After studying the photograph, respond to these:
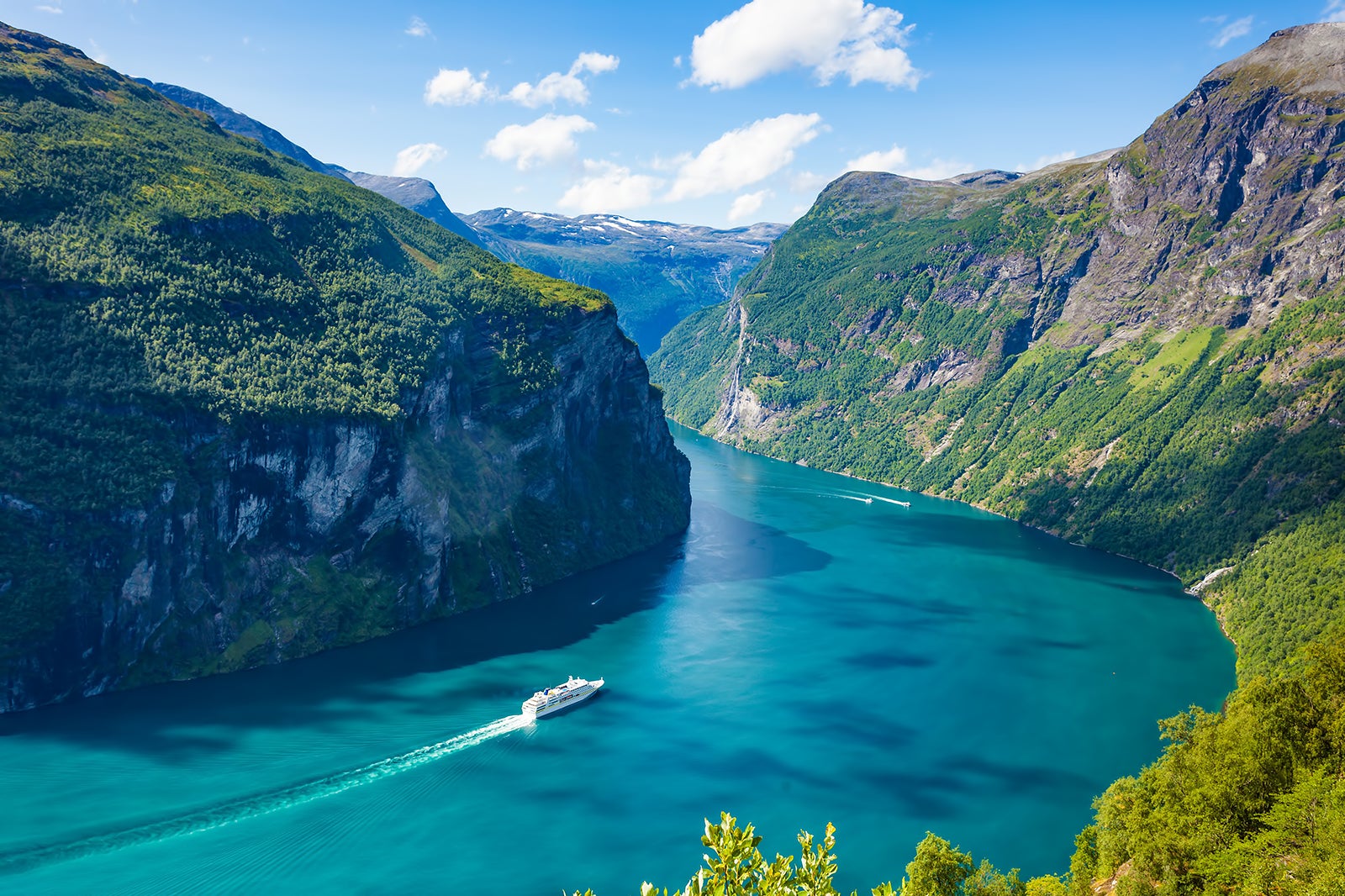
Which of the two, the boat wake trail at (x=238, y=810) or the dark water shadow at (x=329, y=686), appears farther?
the dark water shadow at (x=329, y=686)

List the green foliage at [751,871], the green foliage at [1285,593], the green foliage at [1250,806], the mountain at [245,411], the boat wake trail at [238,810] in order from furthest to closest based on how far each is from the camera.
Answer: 1. the green foliage at [1285,593]
2. the mountain at [245,411]
3. the boat wake trail at [238,810]
4. the green foliage at [1250,806]
5. the green foliage at [751,871]

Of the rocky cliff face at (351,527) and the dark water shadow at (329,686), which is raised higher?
the rocky cliff face at (351,527)

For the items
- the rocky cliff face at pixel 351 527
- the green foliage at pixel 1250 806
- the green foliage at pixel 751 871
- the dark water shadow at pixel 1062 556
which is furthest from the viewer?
the dark water shadow at pixel 1062 556

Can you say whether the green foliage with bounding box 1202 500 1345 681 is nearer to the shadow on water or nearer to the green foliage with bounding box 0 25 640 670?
the shadow on water

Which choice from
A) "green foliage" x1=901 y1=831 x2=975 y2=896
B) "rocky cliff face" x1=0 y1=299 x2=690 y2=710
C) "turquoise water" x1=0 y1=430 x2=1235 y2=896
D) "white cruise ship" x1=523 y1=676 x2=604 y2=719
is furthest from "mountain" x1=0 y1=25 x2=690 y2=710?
"green foliage" x1=901 y1=831 x2=975 y2=896

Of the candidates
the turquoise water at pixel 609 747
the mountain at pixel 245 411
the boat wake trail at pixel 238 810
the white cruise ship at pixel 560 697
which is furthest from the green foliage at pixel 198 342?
the white cruise ship at pixel 560 697

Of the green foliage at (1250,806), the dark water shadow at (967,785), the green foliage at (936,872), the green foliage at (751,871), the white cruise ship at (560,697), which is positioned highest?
the green foliage at (751,871)

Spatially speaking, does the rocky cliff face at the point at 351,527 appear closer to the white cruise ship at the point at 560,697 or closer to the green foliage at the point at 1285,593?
the white cruise ship at the point at 560,697

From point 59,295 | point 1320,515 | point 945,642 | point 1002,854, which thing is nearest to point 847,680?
point 945,642
